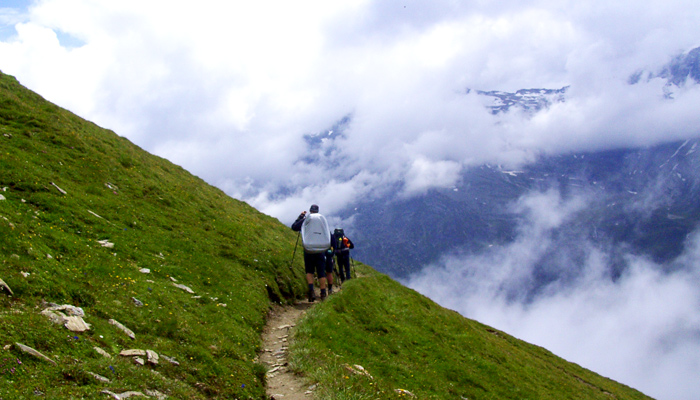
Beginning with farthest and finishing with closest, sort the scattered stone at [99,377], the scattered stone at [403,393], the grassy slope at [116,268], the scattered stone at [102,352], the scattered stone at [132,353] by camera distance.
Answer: the scattered stone at [403,393] < the scattered stone at [132,353] < the scattered stone at [102,352] < the grassy slope at [116,268] < the scattered stone at [99,377]

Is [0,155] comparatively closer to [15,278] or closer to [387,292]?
[15,278]

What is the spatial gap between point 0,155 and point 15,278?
12.0 metres

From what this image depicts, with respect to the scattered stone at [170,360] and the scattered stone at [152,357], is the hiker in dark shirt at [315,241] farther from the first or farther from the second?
the scattered stone at [152,357]

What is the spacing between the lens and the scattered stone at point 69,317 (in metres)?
9.15

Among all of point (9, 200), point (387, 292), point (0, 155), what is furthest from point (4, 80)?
point (387, 292)

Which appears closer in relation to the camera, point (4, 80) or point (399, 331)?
point (399, 331)

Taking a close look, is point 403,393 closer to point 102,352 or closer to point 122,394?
point 122,394

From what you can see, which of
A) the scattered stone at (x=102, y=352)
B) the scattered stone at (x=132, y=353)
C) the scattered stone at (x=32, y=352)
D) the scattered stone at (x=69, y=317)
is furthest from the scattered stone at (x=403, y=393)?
the scattered stone at (x=32, y=352)

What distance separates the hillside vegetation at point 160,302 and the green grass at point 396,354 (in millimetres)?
94

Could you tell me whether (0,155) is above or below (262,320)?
above

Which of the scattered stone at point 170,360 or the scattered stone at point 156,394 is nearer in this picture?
the scattered stone at point 156,394

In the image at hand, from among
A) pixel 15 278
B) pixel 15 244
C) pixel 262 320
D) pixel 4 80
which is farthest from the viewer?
pixel 4 80

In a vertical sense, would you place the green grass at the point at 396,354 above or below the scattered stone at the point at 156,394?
above

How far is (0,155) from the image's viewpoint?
1830cm
